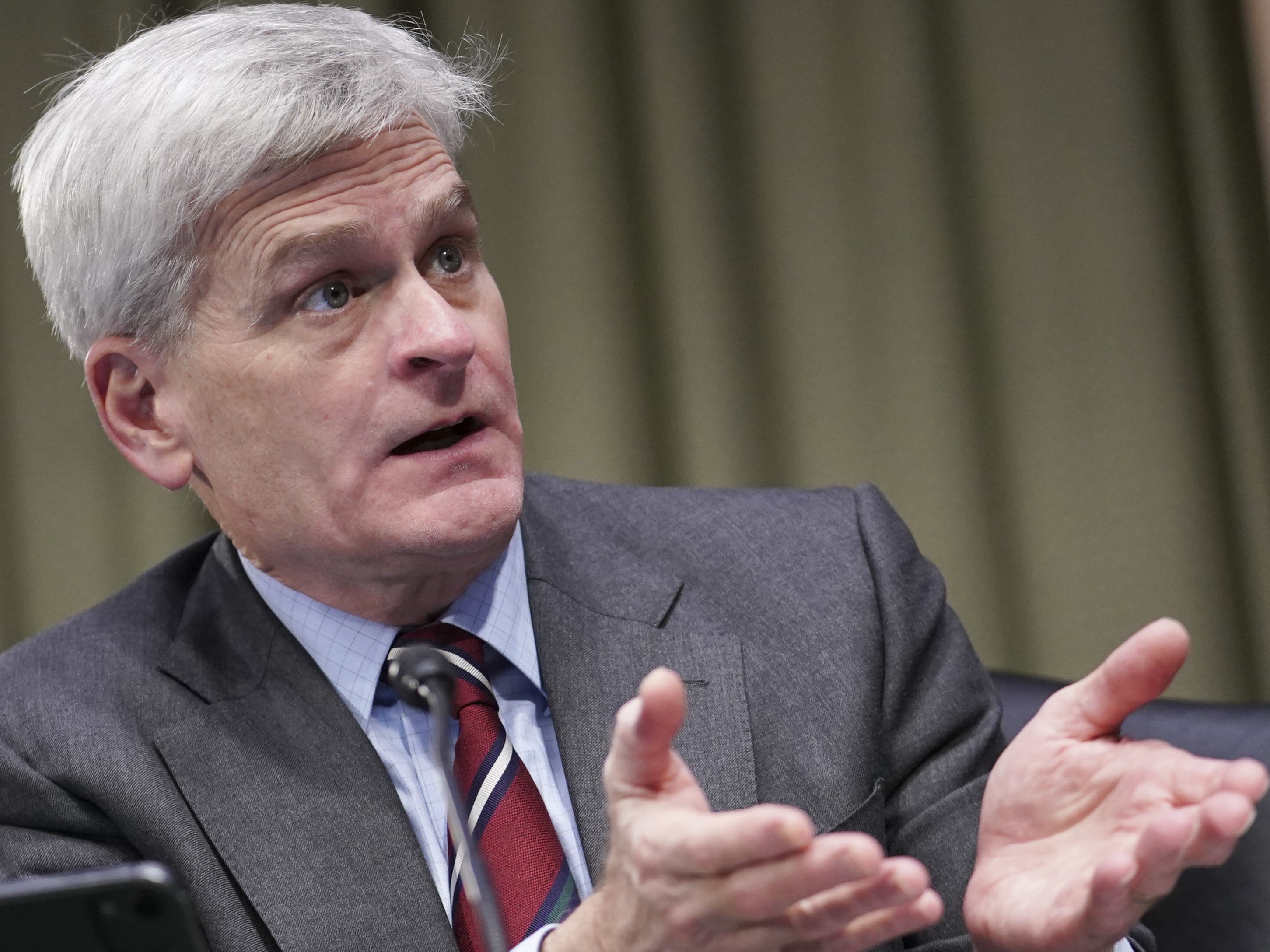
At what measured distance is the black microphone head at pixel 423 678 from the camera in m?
0.89

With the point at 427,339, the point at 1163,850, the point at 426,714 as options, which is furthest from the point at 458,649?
the point at 1163,850

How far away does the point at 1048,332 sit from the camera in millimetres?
2670

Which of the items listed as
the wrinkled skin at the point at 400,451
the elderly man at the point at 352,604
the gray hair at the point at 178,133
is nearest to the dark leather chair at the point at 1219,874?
the elderly man at the point at 352,604

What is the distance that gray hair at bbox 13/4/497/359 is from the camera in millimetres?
1369

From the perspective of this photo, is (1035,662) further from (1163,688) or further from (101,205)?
(101,205)

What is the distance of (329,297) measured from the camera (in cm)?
141

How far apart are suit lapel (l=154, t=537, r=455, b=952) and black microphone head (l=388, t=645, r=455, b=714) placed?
1.44 ft

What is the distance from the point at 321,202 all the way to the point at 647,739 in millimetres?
777

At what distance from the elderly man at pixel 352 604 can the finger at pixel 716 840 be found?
1.26 ft

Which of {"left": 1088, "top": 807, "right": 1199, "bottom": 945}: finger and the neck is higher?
the neck

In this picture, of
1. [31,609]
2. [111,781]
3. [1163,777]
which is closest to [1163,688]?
[1163,777]

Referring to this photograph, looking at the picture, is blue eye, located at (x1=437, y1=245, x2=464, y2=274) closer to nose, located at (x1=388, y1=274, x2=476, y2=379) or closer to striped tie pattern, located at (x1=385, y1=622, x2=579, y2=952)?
nose, located at (x1=388, y1=274, x2=476, y2=379)

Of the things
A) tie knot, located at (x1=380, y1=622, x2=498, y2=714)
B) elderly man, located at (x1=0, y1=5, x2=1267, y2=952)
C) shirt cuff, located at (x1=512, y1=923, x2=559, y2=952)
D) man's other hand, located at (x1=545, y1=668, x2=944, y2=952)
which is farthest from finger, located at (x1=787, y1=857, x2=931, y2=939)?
tie knot, located at (x1=380, y1=622, x2=498, y2=714)

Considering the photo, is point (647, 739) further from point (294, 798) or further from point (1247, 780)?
point (294, 798)
